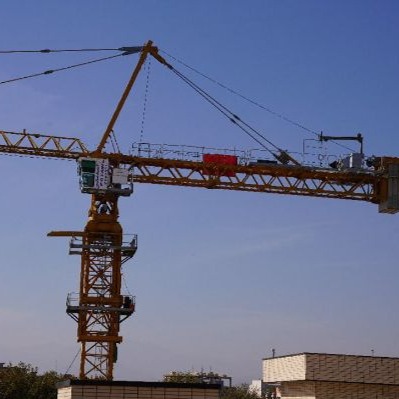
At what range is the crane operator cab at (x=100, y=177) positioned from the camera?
66125 mm

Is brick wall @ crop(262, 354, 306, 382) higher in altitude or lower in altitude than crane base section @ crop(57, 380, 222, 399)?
higher

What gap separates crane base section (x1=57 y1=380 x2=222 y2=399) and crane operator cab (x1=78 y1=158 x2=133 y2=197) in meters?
32.2

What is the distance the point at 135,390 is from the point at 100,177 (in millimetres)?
33858

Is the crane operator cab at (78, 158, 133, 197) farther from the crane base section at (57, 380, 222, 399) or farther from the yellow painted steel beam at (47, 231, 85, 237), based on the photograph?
the crane base section at (57, 380, 222, 399)

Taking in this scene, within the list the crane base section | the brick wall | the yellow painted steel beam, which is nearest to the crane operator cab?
the yellow painted steel beam

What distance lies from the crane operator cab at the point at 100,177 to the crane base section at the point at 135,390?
106 feet

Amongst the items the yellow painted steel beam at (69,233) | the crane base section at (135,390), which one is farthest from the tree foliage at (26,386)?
the crane base section at (135,390)

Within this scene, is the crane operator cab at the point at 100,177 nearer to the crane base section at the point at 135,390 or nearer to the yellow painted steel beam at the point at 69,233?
the yellow painted steel beam at the point at 69,233

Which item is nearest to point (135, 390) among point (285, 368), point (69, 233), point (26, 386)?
point (285, 368)

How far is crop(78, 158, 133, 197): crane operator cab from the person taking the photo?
66.1 meters

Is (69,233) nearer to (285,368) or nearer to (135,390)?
(285,368)

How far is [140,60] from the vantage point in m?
→ 72.1

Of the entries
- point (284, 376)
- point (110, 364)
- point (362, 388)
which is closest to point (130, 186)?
point (110, 364)

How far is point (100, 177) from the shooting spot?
6638 cm
